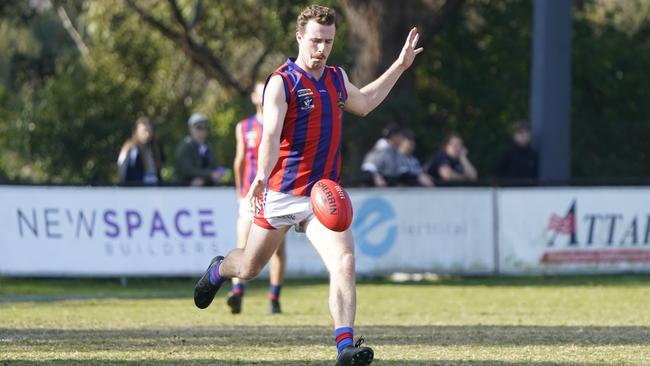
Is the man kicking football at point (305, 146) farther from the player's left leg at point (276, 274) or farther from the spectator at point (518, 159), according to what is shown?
the spectator at point (518, 159)

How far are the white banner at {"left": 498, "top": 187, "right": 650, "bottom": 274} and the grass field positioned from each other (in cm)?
28

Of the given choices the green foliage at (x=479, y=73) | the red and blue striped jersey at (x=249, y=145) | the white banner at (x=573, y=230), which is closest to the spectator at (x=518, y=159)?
the white banner at (x=573, y=230)

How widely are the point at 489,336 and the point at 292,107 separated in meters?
2.93

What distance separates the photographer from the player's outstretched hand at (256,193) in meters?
7.77

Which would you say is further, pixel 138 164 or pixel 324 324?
pixel 138 164

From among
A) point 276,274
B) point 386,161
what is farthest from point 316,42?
point 386,161

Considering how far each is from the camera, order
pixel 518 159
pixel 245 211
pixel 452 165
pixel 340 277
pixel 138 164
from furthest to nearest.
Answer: pixel 518 159 < pixel 452 165 < pixel 138 164 < pixel 245 211 < pixel 340 277

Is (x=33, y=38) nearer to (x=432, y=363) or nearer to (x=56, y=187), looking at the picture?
(x=56, y=187)

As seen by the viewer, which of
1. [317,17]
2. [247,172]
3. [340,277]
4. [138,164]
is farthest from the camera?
[138,164]

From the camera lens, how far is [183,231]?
55.6 ft

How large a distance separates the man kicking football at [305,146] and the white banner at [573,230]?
961 cm

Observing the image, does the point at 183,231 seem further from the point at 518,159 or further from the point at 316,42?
the point at 316,42

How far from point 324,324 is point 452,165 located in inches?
292

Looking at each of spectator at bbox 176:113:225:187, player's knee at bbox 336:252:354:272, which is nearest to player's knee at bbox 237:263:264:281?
player's knee at bbox 336:252:354:272
